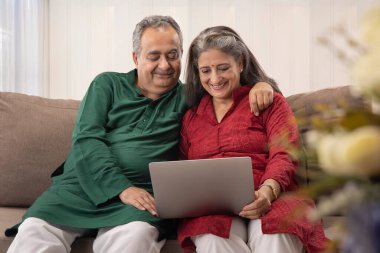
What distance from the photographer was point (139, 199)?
2088 mm

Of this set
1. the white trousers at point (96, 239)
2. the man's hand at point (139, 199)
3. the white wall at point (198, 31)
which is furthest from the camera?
the white wall at point (198, 31)

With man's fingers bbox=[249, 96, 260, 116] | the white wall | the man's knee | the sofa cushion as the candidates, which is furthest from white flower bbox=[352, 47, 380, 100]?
the white wall

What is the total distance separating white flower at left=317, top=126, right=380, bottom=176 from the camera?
25.1 inches

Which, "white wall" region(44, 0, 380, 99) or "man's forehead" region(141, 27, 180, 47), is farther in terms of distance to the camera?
"white wall" region(44, 0, 380, 99)

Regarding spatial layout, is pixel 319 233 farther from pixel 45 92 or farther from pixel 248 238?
pixel 45 92

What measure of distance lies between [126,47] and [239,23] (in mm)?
901

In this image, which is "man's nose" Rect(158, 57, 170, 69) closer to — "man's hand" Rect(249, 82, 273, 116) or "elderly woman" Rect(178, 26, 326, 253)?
"elderly woman" Rect(178, 26, 326, 253)

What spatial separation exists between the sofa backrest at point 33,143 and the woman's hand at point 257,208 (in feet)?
1.91

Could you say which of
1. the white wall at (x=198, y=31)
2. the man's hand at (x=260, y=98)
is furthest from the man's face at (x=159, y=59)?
the white wall at (x=198, y=31)

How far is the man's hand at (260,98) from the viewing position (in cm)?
219

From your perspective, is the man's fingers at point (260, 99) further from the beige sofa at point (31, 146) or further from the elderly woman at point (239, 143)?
the beige sofa at point (31, 146)

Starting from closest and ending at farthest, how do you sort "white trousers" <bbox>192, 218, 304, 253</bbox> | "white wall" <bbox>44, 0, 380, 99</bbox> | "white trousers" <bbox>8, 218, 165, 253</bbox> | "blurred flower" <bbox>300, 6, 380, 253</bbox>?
"blurred flower" <bbox>300, 6, 380, 253</bbox> → "white trousers" <bbox>192, 218, 304, 253</bbox> → "white trousers" <bbox>8, 218, 165, 253</bbox> → "white wall" <bbox>44, 0, 380, 99</bbox>

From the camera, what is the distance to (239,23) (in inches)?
189

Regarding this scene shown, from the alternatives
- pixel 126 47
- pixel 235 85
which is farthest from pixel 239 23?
pixel 235 85
